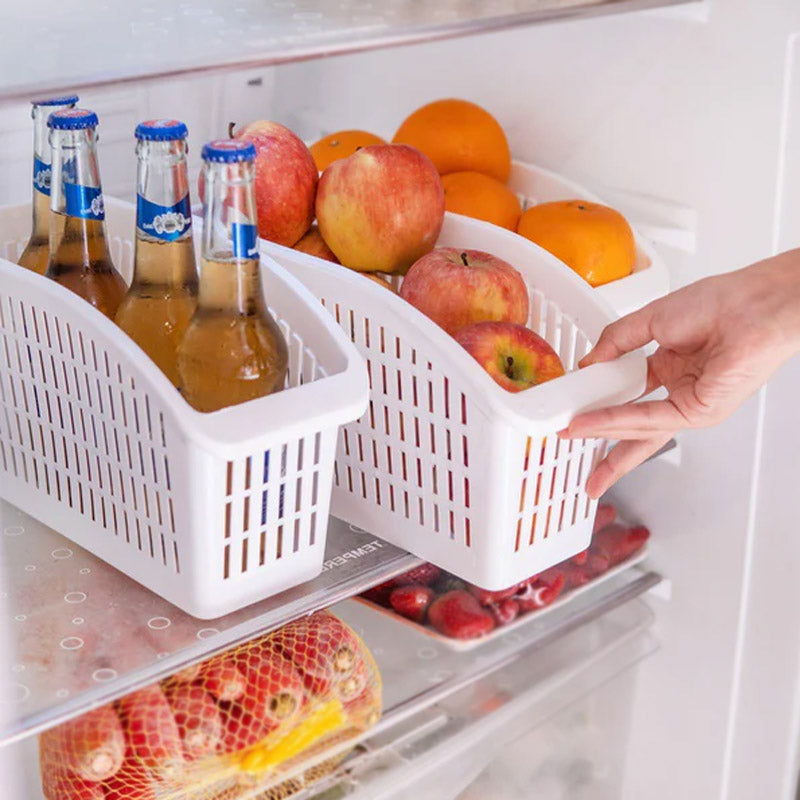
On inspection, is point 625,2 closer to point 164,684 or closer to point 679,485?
point 679,485

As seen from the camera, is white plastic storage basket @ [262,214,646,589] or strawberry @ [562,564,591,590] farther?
strawberry @ [562,564,591,590]

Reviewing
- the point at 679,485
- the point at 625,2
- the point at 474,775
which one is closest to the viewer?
the point at 625,2

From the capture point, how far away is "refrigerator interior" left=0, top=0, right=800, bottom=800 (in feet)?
4.04

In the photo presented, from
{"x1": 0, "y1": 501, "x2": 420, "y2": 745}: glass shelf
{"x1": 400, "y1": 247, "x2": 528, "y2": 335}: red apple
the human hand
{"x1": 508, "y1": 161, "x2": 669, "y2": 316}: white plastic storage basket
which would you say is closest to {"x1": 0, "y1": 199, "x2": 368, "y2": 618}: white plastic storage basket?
{"x1": 0, "y1": 501, "x2": 420, "y2": 745}: glass shelf

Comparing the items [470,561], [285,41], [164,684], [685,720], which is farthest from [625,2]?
[685,720]

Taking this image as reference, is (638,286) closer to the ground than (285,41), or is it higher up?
closer to the ground

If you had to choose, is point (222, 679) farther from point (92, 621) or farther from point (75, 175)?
point (75, 175)

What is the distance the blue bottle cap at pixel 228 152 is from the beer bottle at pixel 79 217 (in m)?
0.13

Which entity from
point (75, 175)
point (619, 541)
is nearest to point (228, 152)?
point (75, 175)

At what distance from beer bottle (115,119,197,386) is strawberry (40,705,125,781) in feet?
0.87

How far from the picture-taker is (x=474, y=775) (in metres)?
1.30

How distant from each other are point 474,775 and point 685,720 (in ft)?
1.10

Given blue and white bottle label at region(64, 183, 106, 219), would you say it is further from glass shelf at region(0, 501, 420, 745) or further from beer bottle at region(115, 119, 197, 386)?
glass shelf at region(0, 501, 420, 745)

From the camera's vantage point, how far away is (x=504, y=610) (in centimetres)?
127
